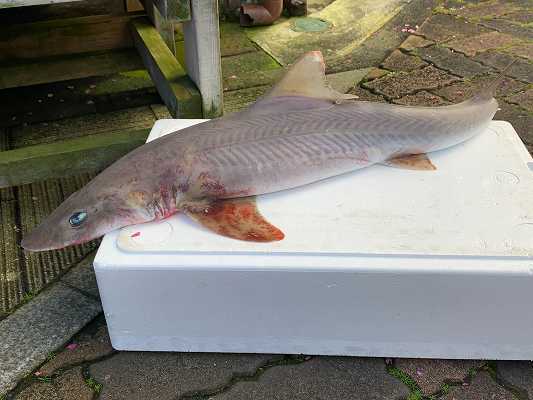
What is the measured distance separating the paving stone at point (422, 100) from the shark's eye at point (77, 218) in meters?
2.13

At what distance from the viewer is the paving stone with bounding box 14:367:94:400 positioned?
182 cm

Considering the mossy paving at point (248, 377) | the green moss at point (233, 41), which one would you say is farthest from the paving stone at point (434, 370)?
the green moss at point (233, 41)

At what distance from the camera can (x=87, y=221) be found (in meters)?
1.81

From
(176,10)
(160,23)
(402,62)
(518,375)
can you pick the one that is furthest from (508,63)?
(518,375)

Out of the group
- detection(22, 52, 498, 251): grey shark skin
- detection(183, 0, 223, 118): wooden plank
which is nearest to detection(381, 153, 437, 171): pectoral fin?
detection(22, 52, 498, 251): grey shark skin

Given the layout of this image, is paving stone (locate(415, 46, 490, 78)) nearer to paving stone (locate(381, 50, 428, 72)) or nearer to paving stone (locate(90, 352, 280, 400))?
paving stone (locate(381, 50, 428, 72))

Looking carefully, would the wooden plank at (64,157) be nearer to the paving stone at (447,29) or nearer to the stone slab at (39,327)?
the stone slab at (39,327)

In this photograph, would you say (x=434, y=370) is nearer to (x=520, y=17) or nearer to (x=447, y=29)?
(x=447, y=29)

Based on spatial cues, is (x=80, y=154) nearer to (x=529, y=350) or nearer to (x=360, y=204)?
(x=360, y=204)

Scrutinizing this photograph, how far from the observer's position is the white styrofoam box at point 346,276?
1.70 m

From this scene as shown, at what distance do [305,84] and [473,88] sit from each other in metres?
1.78

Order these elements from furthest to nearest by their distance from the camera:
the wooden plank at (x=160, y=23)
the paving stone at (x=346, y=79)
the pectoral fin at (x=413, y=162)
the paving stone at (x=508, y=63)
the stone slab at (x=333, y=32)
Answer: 1. the stone slab at (x=333, y=32)
2. the paving stone at (x=508, y=63)
3. the paving stone at (x=346, y=79)
4. the wooden plank at (x=160, y=23)
5. the pectoral fin at (x=413, y=162)

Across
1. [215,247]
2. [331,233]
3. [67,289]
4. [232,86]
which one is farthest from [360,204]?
[232,86]

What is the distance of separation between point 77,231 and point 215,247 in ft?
1.38
